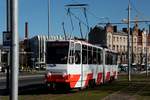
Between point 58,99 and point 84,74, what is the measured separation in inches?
276

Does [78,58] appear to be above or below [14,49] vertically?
below

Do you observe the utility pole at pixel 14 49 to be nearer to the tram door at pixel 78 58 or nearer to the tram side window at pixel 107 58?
the tram door at pixel 78 58

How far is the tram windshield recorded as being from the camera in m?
29.3

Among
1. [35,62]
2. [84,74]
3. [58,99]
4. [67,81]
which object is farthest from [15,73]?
[35,62]

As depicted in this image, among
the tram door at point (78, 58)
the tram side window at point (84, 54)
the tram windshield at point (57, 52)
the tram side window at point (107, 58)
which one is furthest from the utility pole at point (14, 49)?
the tram side window at point (107, 58)

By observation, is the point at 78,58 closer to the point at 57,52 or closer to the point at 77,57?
the point at 77,57

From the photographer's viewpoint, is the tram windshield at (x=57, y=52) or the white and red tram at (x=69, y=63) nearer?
the white and red tram at (x=69, y=63)

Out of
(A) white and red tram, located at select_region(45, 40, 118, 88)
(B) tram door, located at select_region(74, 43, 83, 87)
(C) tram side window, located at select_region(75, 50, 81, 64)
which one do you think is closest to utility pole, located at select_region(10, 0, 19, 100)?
(A) white and red tram, located at select_region(45, 40, 118, 88)

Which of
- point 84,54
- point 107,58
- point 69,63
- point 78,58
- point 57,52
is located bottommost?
point 69,63

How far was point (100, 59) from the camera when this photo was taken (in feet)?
127

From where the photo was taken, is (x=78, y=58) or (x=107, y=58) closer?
(x=78, y=58)

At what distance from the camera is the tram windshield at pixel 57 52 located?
2931 cm

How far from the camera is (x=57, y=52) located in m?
29.5

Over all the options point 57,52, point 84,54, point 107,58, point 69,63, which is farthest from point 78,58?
point 107,58
